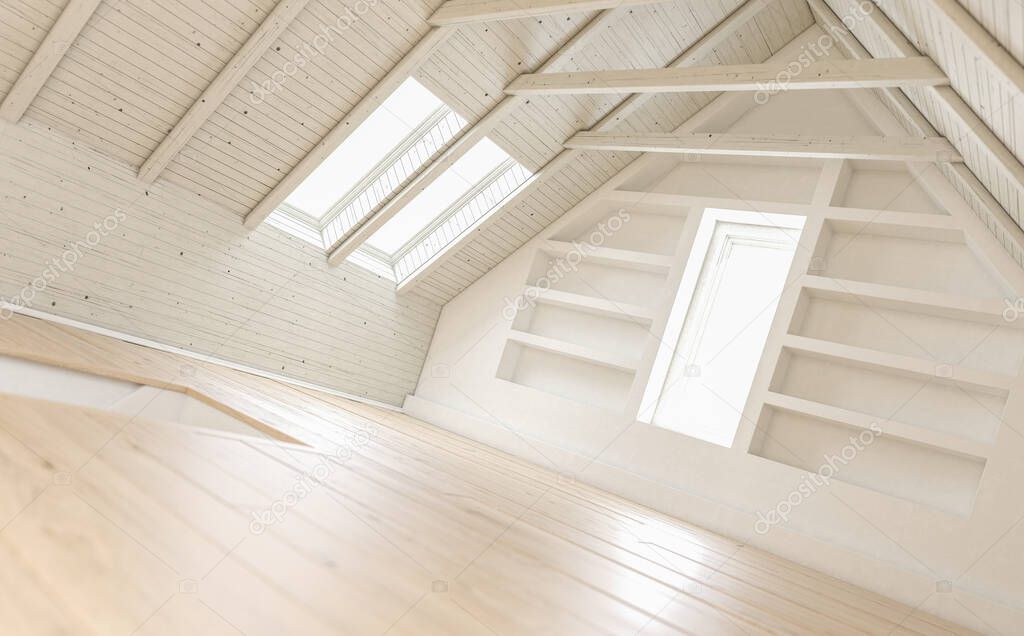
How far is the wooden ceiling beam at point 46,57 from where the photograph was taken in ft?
11.2

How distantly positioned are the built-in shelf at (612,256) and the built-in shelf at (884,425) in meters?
1.18

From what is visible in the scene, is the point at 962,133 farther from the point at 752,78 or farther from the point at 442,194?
the point at 442,194

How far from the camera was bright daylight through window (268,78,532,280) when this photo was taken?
15.5 ft

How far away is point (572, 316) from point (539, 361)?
39 centimetres

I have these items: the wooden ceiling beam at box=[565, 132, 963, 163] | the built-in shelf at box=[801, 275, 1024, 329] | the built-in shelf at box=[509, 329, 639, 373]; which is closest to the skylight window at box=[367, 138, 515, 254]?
the wooden ceiling beam at box=[565, 132, 963, 163]

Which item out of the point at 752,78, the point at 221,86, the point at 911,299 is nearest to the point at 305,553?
the point at 752,78

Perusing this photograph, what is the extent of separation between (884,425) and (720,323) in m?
1.27

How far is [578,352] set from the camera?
17.1 ft

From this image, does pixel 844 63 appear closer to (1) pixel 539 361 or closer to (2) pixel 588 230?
(2) pixel 588 230

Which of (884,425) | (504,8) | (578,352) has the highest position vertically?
(504,8)

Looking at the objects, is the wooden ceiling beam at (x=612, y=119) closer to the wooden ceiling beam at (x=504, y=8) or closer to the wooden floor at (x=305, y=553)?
the wooden ceiling beam at (x=504, y=8)

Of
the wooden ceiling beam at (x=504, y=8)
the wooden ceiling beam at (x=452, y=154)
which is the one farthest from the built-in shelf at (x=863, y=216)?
the wooden ceiling beam at (x=504, y=8)

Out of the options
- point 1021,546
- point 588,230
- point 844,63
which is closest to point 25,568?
point 844,63

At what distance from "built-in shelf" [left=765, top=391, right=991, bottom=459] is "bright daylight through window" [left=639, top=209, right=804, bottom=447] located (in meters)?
0.46
